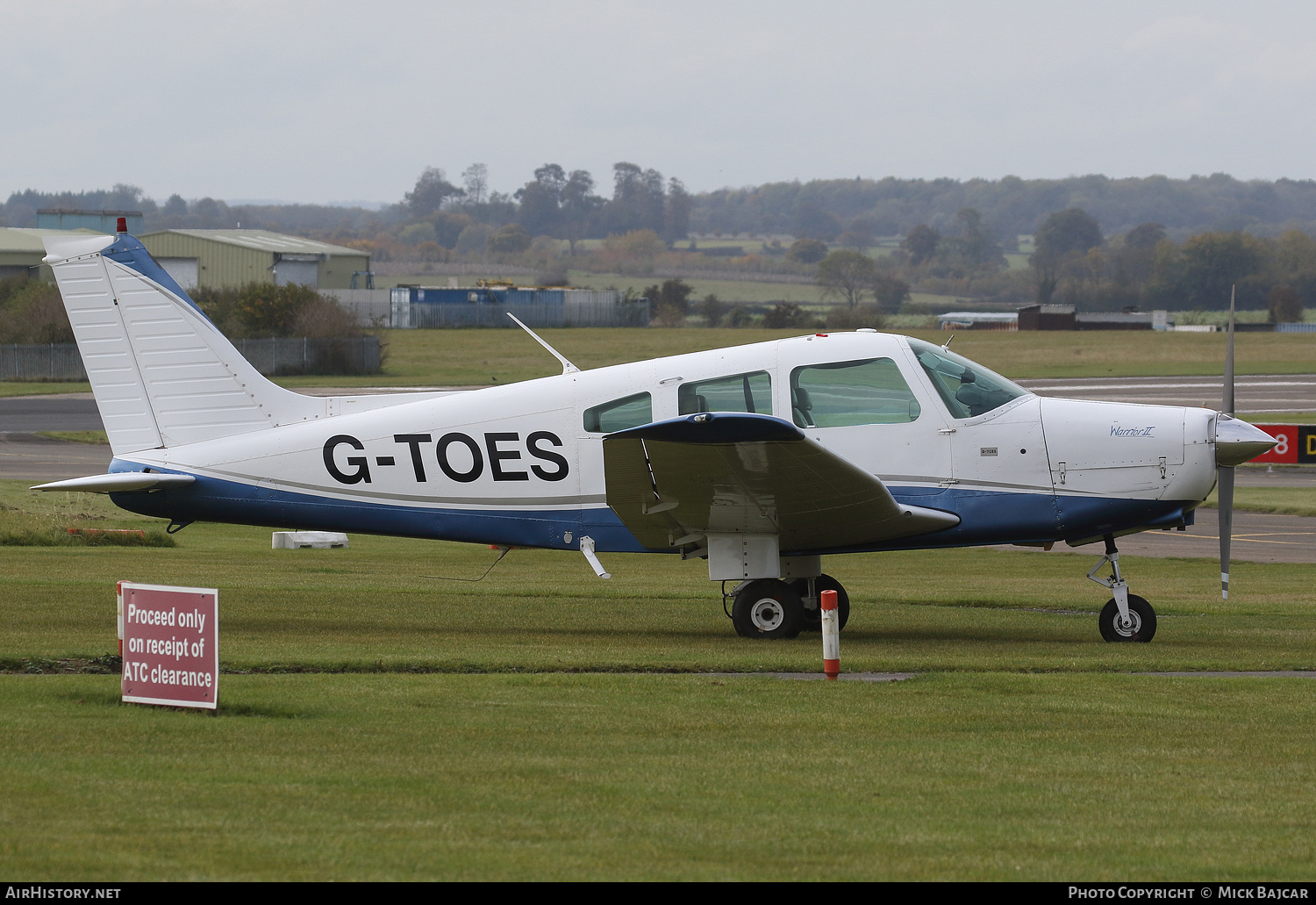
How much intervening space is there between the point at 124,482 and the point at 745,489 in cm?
604

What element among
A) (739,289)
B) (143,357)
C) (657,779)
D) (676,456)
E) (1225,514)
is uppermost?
(739,289)

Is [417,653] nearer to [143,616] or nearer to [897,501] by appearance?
[143,616]

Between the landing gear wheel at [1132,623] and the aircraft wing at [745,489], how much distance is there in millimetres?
1804

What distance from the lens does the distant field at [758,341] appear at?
7088 centimetres

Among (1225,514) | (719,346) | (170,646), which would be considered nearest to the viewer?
(170,646)

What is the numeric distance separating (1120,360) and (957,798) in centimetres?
7532

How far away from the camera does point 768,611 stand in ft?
43.6

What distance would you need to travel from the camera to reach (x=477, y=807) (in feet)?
21.6

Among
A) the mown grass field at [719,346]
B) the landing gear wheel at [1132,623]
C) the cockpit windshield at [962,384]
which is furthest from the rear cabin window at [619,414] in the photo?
the mown grass field at [719,346]

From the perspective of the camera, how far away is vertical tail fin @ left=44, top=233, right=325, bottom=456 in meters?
14.0

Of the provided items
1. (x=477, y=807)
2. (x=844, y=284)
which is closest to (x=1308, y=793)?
(x=477, y=807)

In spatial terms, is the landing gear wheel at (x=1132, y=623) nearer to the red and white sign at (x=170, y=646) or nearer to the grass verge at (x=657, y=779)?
the grass verge at (x=657, y=779)

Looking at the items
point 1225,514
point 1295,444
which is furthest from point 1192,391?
point 1225,514

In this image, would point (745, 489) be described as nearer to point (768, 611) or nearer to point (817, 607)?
point (768, 611)
